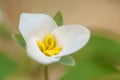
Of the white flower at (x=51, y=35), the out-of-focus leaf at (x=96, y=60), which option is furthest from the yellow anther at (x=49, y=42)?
the out-of-focus leaf at (x=96, y=60)

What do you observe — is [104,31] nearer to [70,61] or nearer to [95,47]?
[95,47]

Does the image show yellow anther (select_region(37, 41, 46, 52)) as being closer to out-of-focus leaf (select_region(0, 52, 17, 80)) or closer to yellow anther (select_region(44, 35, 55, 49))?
yellow anther (select_region(44, 35, 55, 49))

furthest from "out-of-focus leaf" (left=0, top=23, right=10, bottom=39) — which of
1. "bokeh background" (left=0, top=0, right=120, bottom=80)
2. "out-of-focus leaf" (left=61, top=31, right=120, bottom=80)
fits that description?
"out-of-focus leaf" (left=61, top=31, right=120, bottom=80)

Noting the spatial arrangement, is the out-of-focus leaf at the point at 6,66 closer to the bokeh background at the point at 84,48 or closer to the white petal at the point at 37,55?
the bokeh background at the point at 84,48

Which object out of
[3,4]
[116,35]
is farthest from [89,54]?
[3,4]

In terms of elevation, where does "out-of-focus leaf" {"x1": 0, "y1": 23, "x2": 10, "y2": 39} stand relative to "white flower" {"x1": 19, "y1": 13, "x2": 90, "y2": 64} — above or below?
below
